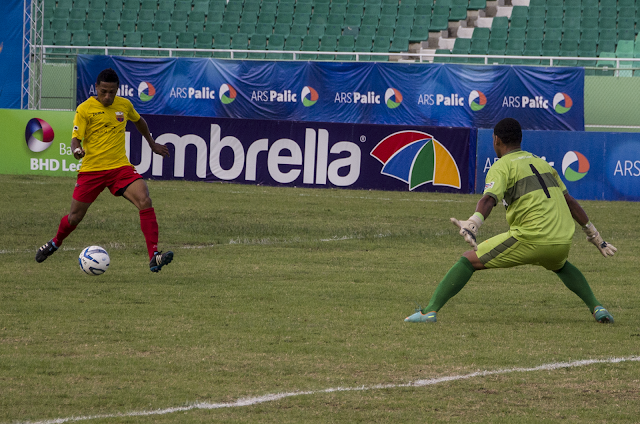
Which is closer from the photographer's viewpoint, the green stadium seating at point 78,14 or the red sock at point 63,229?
the red sock at point 63,229

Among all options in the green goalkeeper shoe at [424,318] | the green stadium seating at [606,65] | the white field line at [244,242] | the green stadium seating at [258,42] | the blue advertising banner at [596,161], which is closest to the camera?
the green goalkeeper shoe at [424,318]

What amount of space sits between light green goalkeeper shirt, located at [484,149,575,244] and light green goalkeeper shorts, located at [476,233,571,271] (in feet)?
0.15

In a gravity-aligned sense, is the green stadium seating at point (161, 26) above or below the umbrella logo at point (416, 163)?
above

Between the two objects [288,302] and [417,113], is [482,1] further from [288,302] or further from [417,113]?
[288,302]

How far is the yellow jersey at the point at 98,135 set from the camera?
948cm

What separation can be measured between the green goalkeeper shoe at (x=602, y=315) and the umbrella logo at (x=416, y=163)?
12675mm

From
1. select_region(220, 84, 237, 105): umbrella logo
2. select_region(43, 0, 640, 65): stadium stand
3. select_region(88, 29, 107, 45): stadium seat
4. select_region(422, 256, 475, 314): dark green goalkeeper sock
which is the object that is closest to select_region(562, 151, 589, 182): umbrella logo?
select_region(43, 0, 640, 65): stadium stand

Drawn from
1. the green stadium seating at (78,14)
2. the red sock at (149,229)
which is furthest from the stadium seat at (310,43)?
the red sock at (149,229)

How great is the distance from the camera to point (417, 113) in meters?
25.1

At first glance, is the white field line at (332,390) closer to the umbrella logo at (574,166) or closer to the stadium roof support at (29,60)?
the umbrella logo at (574,166)

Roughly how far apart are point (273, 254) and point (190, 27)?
21.1 m

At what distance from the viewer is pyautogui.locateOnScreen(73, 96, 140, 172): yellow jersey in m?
9.48

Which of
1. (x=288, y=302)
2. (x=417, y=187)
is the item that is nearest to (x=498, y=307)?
(x=288, y=302)

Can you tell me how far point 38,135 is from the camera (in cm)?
2083
